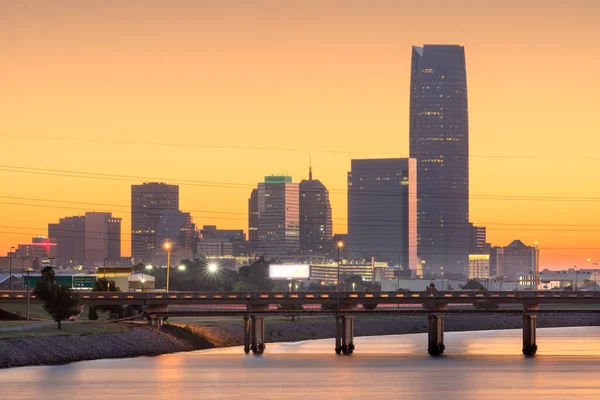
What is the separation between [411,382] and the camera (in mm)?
129750

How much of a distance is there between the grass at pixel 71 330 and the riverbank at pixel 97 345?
82cm

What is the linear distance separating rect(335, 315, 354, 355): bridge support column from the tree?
130 feet

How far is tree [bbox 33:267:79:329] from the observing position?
168 meters

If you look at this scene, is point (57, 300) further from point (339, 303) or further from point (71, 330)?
point (339, 303)

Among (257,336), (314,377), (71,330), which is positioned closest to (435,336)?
(257,336)

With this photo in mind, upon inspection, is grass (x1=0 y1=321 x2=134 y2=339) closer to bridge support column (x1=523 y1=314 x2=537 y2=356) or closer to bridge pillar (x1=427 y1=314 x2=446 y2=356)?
bridge pillar (x1=427 y1=314 x2=446 y2=356)

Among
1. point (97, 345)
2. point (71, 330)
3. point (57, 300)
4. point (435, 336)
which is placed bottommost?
point (435, 336)

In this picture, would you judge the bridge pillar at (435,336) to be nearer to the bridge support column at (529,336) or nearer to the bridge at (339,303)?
the bridge at (339,303)

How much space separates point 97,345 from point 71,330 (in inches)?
247

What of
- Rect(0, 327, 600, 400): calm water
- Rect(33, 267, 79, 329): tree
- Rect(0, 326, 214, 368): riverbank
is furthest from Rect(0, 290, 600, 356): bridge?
Rect(0, 327, 600, 400): calm water

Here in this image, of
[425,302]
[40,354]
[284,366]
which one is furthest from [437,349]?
[40,354]

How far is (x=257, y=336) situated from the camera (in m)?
182

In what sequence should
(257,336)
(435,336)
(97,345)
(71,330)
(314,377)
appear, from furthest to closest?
(435,336), (257,336), (71,330), (97,345), (314,377)

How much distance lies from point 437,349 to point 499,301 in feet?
39.6
